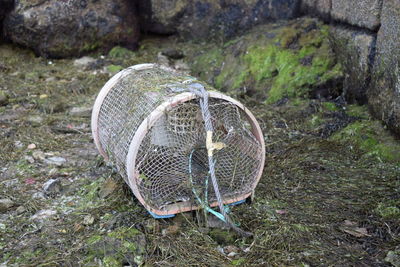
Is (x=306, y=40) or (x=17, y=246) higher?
(x=306, y=40)

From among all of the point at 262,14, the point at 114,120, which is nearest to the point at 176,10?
the point at 262,14

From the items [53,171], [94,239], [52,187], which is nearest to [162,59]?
[53,171]

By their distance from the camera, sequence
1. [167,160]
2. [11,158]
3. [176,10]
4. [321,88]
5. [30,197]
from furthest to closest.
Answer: [176,10]
[321,88]
[11,158]
[30,197]
[167,160]

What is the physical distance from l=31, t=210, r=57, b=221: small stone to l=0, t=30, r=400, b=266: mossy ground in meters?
0.04

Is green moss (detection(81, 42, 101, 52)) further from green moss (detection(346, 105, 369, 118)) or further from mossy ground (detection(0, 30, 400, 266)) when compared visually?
green moss (detection(346, 105, 369, 118))

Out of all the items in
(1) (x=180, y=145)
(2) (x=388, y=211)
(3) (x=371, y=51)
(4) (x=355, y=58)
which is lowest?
(2) (x=388, y=211)

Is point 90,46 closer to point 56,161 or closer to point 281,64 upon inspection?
point 281,64

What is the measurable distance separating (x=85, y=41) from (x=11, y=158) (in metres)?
3.15

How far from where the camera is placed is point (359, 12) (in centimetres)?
468

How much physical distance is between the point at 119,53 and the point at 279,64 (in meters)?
2.57

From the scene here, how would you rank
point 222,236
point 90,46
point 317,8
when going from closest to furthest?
1. point 222,236
2. point 317,8
3. point 90,46

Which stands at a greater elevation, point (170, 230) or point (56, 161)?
point (170, 230)

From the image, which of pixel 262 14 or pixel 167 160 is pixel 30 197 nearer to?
pixel 167 160

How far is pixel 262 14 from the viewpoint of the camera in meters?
6.56
